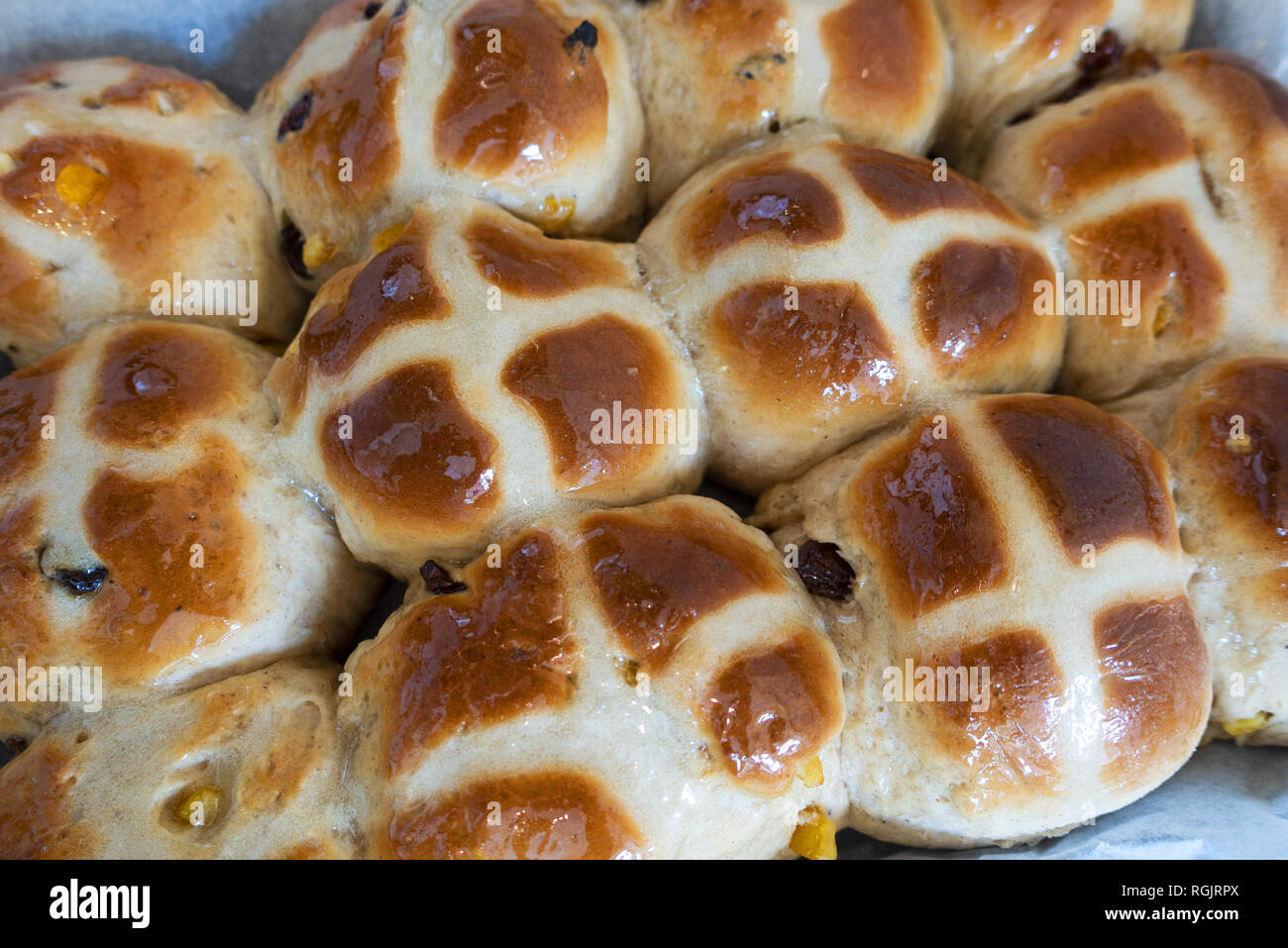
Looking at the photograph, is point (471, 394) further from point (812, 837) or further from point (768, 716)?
point (812, 837)

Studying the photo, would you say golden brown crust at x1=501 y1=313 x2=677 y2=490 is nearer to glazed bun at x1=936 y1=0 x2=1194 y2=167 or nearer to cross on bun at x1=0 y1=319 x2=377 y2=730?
cross on bun at x1=0 y1=319 x2=377 y2=730

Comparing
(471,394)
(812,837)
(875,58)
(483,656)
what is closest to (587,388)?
(471,394)

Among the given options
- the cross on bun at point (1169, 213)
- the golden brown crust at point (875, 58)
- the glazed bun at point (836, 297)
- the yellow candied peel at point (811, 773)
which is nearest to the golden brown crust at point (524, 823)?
the yellow candied peel at point (811, 773)

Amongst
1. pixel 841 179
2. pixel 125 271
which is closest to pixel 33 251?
pixel 125 271

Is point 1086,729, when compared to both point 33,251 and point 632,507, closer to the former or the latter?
point 632,507

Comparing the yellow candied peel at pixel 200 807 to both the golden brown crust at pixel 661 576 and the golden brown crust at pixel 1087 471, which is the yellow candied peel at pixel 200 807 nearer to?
the golden brown crust at pixel 661 576

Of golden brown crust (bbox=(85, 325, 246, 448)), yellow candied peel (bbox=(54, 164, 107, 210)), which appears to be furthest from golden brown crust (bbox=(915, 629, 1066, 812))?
yellow candied peel (bbox=(54, 164, 107, 210))
